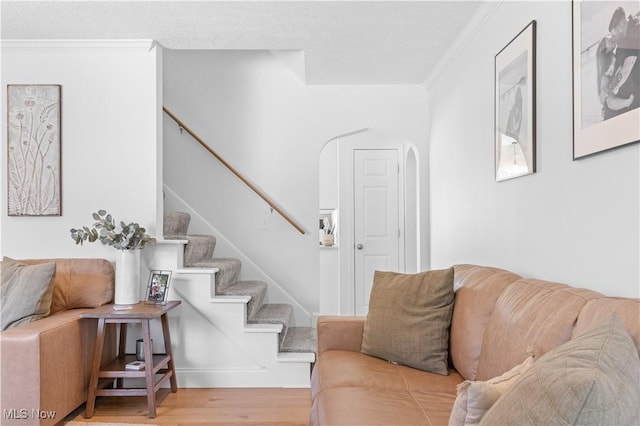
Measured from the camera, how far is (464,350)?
89.4 inches

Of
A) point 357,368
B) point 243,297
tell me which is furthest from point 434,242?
point 357,368

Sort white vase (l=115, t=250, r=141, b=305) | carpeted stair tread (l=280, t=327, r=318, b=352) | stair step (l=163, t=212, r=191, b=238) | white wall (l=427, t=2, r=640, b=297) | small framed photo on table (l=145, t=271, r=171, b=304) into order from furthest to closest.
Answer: stair step (l=163, t=212, r=191, b=238), carpeted stair tread (l=280, t=327, r=318, b=352), small framed photo on table (l=145, t=271, r=171, b=304), white vase (l=115, t=250, r=141, b=305), white wall (l=427, t=2, r=640, b=297)

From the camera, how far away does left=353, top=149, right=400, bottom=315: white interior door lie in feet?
20.1

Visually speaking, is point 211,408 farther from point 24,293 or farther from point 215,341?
point 24,293

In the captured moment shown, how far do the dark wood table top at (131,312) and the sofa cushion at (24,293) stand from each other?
24 centimetres

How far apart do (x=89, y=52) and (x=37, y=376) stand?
2278mm

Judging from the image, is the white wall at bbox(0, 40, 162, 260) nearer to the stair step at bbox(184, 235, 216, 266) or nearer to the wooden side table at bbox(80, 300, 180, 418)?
the stair step at bbox(184, 235, 216, 266)

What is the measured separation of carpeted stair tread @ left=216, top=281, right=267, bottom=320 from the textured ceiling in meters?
1.85

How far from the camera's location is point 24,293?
116 inches

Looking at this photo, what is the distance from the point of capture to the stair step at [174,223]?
4152 mm

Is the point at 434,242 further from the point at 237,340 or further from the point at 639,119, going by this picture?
Result: the point at 639,119

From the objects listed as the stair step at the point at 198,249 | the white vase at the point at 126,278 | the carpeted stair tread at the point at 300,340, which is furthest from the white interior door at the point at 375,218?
the white vase at the point at 126,278

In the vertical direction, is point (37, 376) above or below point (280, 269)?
below

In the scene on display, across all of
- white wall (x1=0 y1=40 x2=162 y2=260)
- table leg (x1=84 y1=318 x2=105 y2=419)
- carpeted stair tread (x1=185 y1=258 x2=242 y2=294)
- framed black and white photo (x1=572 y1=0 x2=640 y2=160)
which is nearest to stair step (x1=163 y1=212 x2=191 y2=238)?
carpeted stair tread (x1=185 y1=258 x2=242 y2=294)
